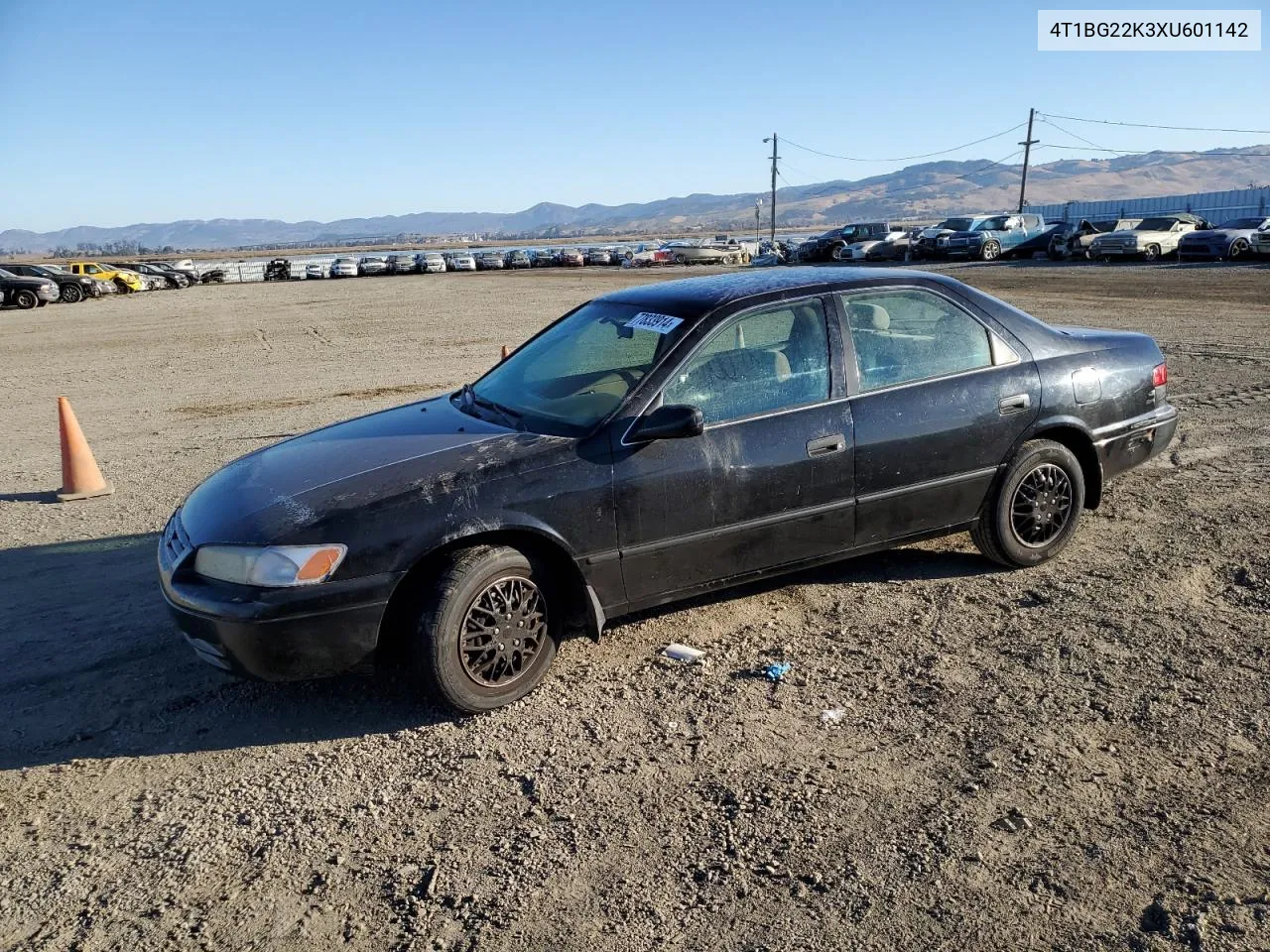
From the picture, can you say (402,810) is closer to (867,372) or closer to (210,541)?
(210,541)

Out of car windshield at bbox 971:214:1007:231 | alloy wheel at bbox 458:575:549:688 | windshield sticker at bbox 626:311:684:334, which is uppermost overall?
car windshield at bbox 971:214:1007:231

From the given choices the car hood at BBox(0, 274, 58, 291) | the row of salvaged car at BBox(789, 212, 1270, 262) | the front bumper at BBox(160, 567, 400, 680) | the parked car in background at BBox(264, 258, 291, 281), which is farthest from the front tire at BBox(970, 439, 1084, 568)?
the parked car in background at BBox(264, 258, 291, 281)

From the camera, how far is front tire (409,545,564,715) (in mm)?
3723

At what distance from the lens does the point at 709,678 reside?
4.14 meters

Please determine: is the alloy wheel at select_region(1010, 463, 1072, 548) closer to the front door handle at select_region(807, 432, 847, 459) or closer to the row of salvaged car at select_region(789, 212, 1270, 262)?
the front door handle at select_region(807, 432, 847, 459)

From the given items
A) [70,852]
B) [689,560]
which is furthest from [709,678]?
[70,852]

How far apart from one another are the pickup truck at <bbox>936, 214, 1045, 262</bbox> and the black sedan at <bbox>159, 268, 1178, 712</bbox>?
1405 inches

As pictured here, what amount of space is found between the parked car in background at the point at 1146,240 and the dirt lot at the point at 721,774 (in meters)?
30.4

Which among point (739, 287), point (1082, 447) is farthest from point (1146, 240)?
point (739, 287)

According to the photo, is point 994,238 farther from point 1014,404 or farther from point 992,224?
point 1014,404

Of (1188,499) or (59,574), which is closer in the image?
(59,574)

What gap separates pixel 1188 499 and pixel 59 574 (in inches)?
271

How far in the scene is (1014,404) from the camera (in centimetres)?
495

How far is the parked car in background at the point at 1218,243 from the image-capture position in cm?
2920
